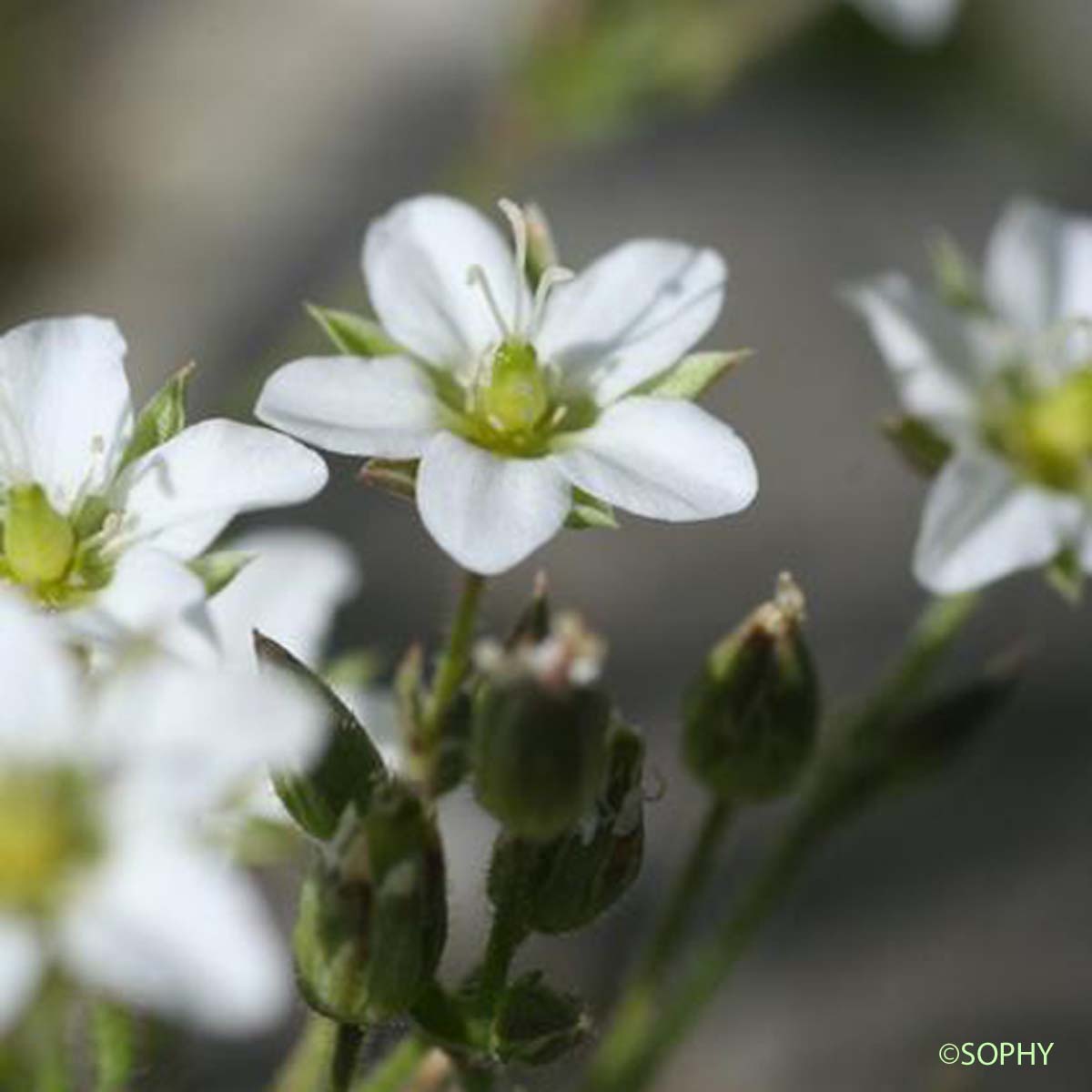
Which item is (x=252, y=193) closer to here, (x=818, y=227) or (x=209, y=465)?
(x=818, y=227)

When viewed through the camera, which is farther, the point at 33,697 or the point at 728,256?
the point at 728,256

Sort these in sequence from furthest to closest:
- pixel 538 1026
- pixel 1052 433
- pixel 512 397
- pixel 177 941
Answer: pixel 1052 433
pixel 512 397
pixel 538 1026
pixel 177 941

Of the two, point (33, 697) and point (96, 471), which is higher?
point (96, 471)

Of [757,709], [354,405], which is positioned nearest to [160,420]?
[354,405]

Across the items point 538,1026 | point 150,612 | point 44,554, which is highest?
point 44,554

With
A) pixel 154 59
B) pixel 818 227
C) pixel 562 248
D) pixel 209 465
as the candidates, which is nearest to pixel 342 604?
pixel 562 248

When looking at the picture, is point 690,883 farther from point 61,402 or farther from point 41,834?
point 41,834
